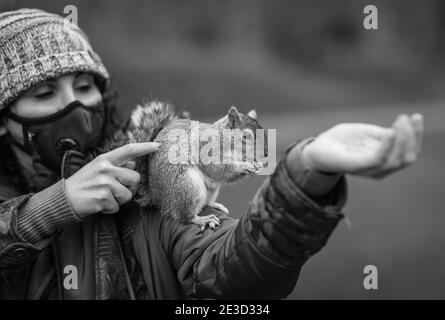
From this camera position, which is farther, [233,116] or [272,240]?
[233,116]

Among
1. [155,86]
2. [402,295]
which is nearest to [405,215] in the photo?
[402,295]

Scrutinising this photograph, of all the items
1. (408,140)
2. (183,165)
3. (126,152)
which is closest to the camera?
(408,140)

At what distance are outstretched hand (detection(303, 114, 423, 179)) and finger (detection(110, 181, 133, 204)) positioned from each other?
420 millimetres

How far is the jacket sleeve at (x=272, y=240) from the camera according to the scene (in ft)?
3.12

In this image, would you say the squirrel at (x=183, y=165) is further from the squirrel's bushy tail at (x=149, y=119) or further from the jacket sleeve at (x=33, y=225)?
the jacket sleeve at (x=33, y=225)

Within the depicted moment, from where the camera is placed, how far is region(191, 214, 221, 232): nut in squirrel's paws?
1.29 meters

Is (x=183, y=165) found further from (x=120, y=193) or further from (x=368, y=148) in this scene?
(x=368, y=148)

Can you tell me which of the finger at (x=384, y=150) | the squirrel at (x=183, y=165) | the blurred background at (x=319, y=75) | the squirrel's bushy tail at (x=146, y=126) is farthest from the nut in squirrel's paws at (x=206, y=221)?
the blurred background at (x=319, y=75)

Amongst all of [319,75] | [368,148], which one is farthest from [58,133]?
[319,75]

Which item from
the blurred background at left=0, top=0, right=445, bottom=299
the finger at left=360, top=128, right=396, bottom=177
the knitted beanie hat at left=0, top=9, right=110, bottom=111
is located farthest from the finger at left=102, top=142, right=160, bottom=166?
the blurred background at left=0, top=0, right=445, bottom=299

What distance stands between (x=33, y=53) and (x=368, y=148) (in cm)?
81

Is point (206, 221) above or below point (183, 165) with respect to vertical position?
below

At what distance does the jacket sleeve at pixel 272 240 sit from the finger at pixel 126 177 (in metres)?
0.17

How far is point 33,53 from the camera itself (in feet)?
4.55
